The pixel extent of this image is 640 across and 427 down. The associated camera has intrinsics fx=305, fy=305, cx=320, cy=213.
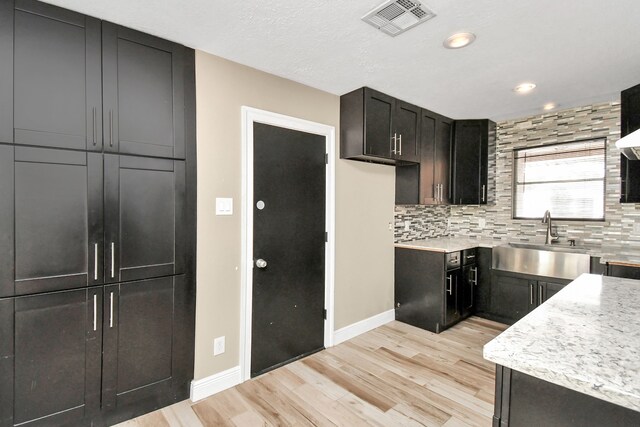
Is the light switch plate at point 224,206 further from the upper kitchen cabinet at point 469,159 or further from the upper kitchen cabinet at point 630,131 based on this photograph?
the upper kitchen cabinet at point 630,131

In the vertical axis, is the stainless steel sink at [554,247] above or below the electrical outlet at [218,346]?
above

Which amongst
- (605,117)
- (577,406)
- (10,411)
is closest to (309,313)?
(10,411)

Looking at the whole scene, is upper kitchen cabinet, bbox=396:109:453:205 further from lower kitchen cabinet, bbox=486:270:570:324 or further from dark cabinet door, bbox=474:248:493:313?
lower kitchen cabinet, bbox=486:270:570:324

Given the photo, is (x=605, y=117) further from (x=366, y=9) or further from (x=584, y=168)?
(x=366, y=9)

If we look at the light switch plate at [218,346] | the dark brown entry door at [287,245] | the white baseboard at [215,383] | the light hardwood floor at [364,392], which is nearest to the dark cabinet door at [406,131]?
the dark brown entry door at [287,245]

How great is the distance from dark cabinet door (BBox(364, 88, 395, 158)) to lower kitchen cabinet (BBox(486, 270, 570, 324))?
6.39ft

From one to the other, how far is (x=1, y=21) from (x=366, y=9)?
189 centimetres

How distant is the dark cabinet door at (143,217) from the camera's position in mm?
1854

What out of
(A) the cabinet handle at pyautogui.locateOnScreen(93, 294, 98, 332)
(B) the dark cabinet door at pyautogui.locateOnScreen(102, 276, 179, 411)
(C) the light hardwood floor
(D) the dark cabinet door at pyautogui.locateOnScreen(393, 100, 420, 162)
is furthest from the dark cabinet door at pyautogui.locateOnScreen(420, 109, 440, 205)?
(A) the cabinet handle at pyautogui.locateOnScreen(93, 294, 98, 332)

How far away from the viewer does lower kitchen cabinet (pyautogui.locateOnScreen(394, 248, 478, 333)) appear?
3.23 meters

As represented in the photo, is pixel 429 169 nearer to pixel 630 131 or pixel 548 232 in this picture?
pixel 548 232

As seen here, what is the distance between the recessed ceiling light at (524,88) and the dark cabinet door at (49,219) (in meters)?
3.39

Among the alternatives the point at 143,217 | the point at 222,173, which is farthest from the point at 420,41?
the point at 143,217

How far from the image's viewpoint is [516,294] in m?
3.33
